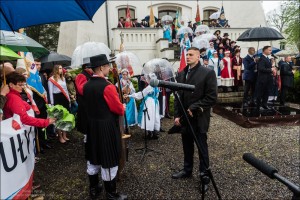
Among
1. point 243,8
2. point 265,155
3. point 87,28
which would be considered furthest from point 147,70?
point 243,8

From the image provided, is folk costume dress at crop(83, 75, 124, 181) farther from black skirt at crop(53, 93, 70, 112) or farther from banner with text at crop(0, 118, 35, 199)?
black skirt at crop(53, 93, 70, 112)

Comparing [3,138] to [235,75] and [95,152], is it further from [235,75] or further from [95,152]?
[235,75]

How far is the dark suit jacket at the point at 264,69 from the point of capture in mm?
7906

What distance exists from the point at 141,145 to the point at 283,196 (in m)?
3.22

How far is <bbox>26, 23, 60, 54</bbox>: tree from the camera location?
1000 inches

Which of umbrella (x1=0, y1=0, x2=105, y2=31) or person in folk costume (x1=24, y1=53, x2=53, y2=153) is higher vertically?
umbrella (x1=0, y1=0, x2=105, y2=31)

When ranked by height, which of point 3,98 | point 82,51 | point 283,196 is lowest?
point 283,196

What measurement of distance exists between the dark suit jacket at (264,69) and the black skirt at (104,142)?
6.21 metres

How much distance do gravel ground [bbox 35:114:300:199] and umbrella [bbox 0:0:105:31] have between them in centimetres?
257

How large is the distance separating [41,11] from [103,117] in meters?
1.44

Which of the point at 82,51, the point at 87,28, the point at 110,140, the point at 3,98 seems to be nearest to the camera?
the point at 3,98

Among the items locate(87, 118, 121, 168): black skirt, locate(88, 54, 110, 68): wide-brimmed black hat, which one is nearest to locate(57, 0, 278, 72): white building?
locate(88, 54, 110, 68): wide-brimmed black hat

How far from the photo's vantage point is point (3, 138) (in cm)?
263

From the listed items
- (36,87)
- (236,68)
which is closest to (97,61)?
(36,87)
